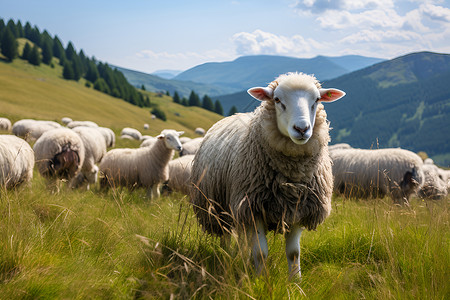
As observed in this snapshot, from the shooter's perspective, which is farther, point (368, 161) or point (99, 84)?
point (99, 84)

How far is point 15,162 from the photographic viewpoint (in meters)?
5.36

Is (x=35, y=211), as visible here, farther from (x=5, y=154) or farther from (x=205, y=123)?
(x=205, y=123)

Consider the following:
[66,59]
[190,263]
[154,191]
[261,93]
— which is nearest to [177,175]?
[154,191]

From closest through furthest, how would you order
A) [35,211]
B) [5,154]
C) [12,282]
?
[12,282] → [35,211] → [5,154]

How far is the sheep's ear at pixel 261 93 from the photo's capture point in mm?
3248

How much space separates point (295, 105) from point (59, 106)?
52.6 m

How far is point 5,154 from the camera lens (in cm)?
527

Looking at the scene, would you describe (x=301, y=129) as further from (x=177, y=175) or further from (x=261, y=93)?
(x=177, y=175)

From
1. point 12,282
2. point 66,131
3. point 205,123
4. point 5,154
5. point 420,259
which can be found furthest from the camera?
point 205,123

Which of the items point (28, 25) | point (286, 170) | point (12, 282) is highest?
point (28, 25)

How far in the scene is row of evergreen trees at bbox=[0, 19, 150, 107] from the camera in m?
78.0

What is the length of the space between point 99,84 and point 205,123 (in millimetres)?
29043

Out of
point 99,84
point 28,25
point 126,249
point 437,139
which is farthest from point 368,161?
point 437,139

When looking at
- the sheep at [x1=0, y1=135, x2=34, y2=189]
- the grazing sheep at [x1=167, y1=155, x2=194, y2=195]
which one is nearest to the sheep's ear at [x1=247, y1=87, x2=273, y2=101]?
the sheep at [x1=0, y1=135, x2=34, y2=189]
